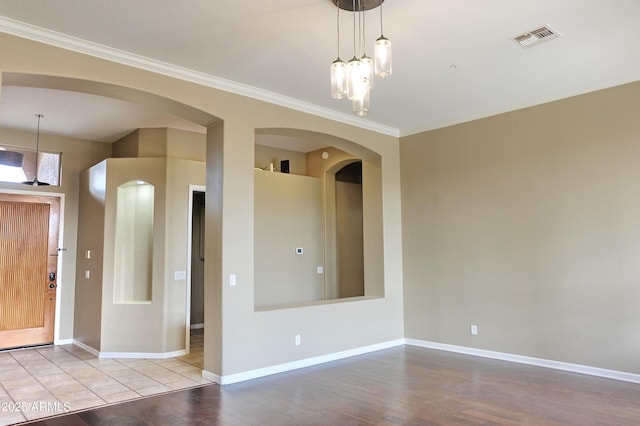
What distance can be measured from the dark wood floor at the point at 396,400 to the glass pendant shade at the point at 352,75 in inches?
101

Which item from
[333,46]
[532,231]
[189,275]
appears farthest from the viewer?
[189,275]

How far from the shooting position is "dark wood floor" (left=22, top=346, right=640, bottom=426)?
359 centimetres

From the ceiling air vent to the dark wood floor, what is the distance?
3.20 m

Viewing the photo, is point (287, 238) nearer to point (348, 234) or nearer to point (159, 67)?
point (348, 234)

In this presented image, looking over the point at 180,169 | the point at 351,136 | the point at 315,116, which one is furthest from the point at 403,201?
the point at 180,169

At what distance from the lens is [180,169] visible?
6.20 meters

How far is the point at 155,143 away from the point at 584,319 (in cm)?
599

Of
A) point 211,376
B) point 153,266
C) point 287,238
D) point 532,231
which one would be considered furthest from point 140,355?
point 532,231

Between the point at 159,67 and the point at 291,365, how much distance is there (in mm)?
3504

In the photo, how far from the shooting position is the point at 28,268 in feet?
21.6

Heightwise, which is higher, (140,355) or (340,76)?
(340,76)

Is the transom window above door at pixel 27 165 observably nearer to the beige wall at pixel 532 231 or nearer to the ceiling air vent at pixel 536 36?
the beige wall at pixel 532 231

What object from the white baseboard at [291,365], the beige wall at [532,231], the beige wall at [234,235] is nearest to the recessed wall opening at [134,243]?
the beige wall at [234,235]

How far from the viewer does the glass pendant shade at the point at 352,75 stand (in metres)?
3.04
